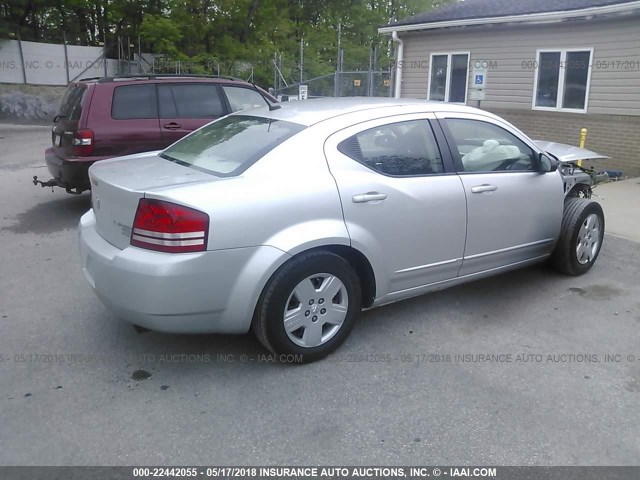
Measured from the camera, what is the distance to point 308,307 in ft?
11.7

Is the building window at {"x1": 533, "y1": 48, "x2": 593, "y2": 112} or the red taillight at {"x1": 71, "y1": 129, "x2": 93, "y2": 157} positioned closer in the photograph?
the red taillight at {"x1": 71, "y1": 129, "x2": 93, "y2": 157}

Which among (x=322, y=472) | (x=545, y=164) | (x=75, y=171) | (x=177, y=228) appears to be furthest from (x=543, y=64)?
(x=322, y=472)

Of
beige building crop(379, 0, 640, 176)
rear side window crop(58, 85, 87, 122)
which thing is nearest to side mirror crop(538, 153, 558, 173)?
rear side window crop(58, 85, 87, 122)

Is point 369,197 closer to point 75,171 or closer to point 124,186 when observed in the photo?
point 124,186

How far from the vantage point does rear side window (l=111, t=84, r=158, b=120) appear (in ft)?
23.7

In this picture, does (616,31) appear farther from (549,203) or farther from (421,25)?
(549,203)

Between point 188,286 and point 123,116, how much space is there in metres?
4.77

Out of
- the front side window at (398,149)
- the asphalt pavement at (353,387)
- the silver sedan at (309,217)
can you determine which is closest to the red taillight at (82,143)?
the asphalt pavement at (353,387)

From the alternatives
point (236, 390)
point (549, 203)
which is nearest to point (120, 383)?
point (236, 390)

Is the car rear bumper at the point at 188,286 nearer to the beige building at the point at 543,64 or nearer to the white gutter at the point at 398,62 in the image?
the beige building at the point at 543,64

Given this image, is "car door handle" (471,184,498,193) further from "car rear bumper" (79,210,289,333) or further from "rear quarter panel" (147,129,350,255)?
"car rear bumper" (79,210,289,333)

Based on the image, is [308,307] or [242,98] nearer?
[308,307]

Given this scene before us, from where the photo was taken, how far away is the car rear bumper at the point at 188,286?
317 cm

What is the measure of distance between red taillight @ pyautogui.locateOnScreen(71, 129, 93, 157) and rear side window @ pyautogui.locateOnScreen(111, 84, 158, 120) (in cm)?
41
